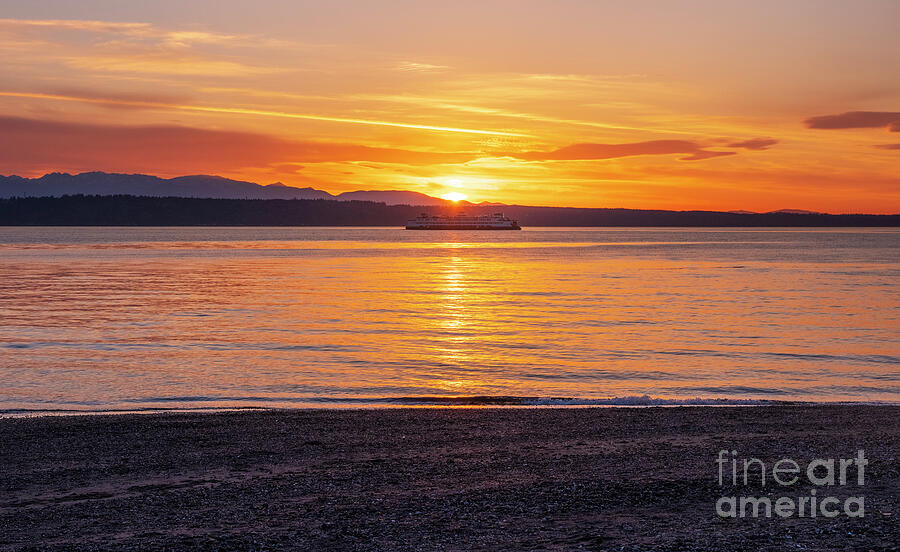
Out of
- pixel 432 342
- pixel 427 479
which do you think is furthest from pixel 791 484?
pixel 432 342

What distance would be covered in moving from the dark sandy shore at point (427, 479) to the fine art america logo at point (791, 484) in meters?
0.13

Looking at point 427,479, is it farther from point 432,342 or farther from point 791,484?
point 432,342

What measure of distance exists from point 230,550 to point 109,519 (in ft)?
5.69

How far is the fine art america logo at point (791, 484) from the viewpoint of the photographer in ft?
27.5

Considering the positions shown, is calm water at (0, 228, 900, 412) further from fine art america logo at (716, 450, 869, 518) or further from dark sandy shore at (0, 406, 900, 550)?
fine art america logo at (716, 450, 869, 518)

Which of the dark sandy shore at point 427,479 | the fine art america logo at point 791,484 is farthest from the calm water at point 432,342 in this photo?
the fine art america logo at point 791,484

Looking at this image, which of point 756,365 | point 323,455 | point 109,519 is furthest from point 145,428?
point 756,365

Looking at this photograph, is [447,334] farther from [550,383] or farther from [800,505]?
[800,505]

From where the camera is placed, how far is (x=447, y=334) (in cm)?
2744

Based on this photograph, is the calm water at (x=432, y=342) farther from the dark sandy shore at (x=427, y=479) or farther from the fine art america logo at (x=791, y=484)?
the fine art america logo at (x=791, y=484)

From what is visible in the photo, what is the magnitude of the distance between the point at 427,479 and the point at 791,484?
13.9ft

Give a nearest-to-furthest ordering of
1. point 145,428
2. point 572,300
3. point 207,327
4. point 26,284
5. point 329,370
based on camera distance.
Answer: point 145,428 < point 329,370 < point 207,327 < point 572,300 < point 26,284

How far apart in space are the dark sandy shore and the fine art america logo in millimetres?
129

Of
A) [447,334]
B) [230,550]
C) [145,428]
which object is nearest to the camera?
[230,550]
